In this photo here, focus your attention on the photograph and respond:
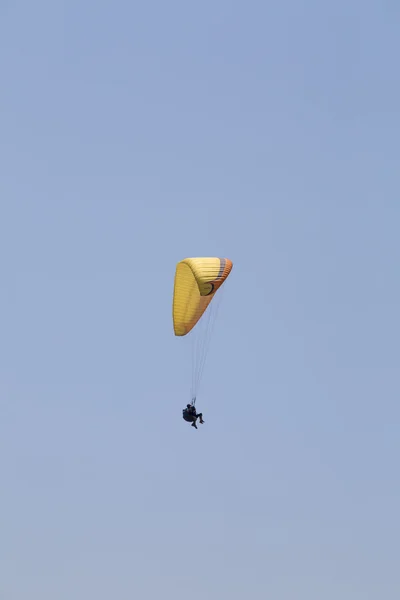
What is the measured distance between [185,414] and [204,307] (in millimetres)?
6992

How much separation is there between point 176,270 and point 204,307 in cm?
276

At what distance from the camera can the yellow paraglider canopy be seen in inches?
3344

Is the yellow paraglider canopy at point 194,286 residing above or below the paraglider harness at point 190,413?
above

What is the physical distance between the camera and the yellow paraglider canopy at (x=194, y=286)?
3344 inches

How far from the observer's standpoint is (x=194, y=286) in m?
89.9

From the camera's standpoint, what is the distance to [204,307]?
89.6m

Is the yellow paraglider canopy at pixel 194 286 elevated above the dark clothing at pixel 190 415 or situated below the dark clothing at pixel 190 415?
above

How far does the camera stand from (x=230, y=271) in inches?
3415

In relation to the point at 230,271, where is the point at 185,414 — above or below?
below

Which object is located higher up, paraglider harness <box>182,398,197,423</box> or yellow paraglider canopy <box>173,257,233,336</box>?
yellow paraglider canopy <box>173,257,233,336</box>

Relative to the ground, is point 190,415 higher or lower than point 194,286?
lower

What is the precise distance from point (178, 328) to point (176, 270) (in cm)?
373

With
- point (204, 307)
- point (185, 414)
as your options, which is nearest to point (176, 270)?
point (204, 307)

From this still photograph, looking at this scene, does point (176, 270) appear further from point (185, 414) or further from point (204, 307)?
point (185, 414)
